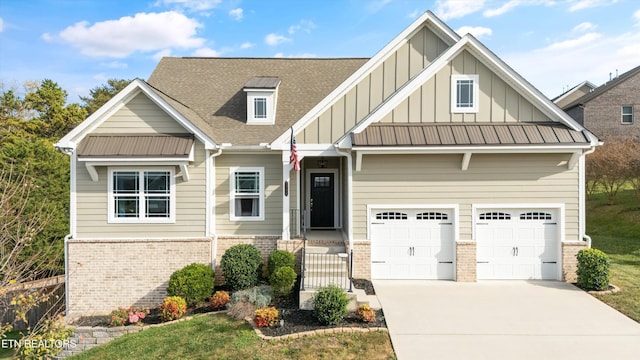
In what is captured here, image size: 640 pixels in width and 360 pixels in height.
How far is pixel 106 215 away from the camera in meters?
10.9

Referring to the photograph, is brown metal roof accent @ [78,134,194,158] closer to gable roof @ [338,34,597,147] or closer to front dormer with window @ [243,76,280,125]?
front dormer with window @ [243,76,280,125]

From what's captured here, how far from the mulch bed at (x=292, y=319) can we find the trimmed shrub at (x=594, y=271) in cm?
612

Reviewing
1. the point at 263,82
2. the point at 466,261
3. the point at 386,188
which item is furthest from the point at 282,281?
the point at 263,82

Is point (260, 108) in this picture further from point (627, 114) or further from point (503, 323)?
point (627, 114)

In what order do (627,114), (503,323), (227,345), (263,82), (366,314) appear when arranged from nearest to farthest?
(227,345), (366,314), (503,323), (263,82), (627,114)

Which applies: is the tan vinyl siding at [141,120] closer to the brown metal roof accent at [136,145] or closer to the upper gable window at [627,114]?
the brown metal roof accent at [136,145]

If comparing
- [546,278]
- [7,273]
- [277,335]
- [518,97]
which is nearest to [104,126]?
[7,273]

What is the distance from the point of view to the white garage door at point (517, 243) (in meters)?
11.0

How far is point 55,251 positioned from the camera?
18203 mm

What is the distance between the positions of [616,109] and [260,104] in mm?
29156

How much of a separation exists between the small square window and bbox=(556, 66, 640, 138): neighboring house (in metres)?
27.4

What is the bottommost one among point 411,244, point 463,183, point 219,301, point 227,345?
point 227,345

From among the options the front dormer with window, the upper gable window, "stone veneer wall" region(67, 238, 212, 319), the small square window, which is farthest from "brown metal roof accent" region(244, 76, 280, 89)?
the upper gable window

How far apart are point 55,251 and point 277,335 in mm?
16586
